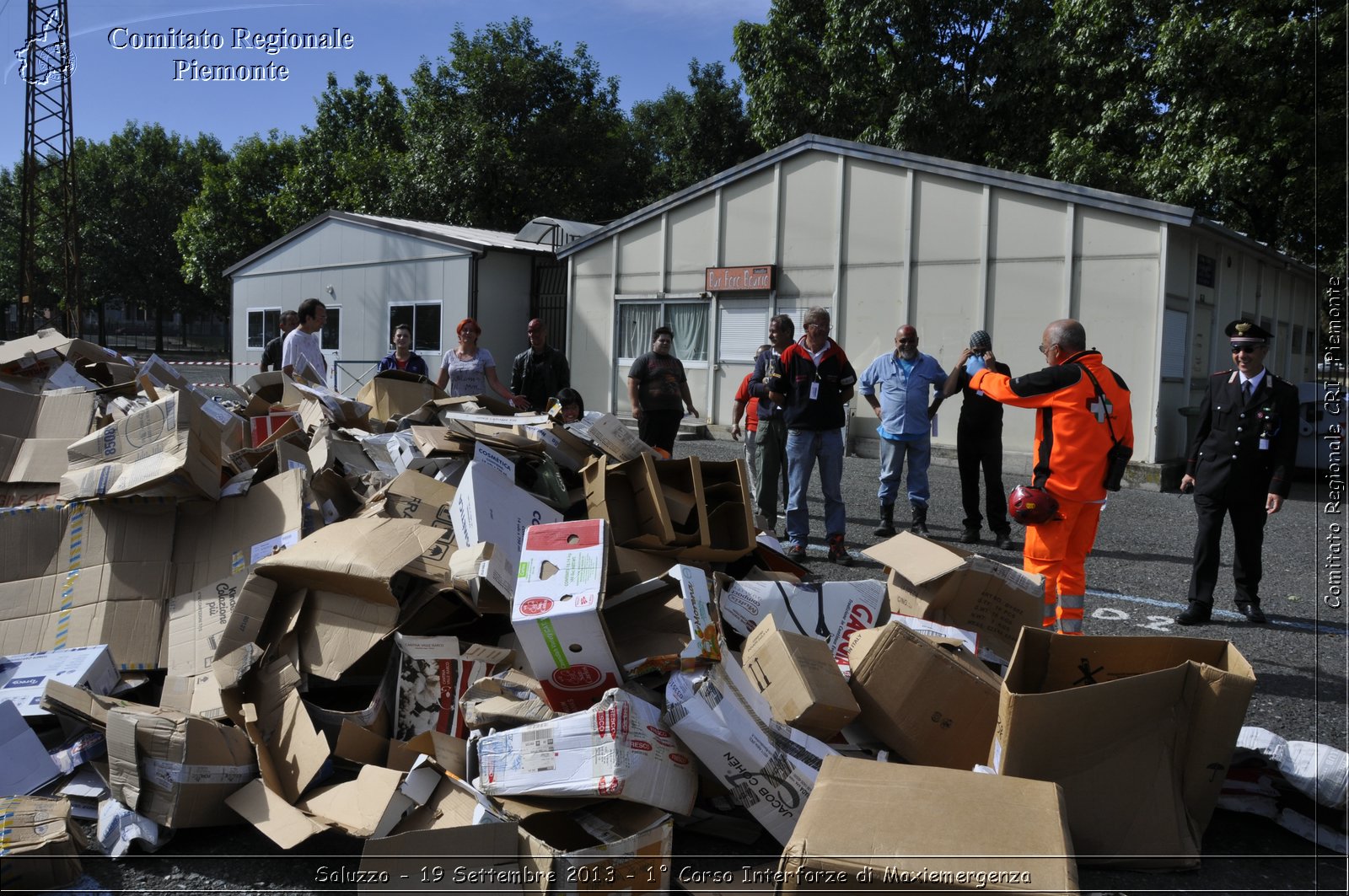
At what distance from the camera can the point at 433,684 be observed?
3.32m

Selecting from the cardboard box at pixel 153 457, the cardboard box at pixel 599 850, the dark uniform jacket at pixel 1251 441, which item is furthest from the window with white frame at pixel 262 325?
the cardboard box at pixel 599 850

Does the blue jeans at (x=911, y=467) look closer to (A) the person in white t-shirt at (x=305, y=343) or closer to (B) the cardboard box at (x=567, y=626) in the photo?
(A) the person in white t-shirt at (x=305, y=343)

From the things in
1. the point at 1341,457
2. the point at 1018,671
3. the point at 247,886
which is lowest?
the point at 247,886

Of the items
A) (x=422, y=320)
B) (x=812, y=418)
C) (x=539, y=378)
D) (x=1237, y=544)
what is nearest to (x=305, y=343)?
(x=539, y=378)

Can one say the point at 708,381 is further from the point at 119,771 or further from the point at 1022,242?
the point at 119,771

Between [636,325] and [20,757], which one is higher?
[636,325]

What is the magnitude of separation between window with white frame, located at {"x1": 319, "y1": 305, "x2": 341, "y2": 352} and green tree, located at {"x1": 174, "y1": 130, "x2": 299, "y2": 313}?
15979mm

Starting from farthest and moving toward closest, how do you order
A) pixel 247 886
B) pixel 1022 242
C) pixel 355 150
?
1. pixel 355 150
2. pixel 1022 242
3. pixel 247 886

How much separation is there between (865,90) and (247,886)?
886 inches

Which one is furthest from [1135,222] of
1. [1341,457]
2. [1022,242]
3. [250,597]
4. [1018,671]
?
[250,597]

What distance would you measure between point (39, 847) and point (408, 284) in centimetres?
1777

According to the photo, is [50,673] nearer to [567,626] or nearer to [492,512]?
[492,512]

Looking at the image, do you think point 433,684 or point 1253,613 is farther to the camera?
point 1253,613

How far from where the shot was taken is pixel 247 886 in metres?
2.73
